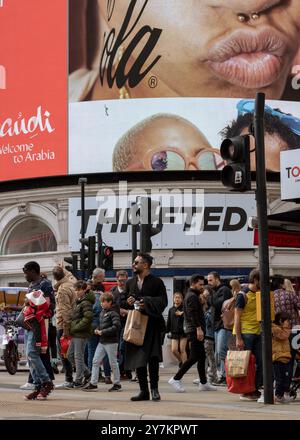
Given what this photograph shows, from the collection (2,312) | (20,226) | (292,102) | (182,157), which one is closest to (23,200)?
(20,226)

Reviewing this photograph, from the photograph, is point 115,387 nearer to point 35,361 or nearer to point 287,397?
point 35,361

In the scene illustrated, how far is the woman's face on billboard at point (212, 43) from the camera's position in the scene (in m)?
44.2

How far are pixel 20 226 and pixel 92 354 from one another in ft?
99.9

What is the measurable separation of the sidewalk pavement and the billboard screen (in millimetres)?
28569

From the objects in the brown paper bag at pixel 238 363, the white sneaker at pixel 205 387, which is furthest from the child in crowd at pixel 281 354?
the white sneaker at pixel 205 387

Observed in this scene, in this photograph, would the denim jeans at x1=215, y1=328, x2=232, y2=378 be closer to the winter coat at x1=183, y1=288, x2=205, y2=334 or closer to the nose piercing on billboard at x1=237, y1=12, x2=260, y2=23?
the winter coat at x1=183, y1=288, x2=205, y2=334

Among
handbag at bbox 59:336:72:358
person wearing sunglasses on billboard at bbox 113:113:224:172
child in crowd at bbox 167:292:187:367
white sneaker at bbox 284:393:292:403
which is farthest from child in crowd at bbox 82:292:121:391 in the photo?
person wearing sunglasses on billboard at bbox 113:113:224:172

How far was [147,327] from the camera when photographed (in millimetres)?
12930

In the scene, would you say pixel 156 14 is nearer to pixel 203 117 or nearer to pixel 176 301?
pixel 203 117

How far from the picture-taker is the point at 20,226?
1847 inches

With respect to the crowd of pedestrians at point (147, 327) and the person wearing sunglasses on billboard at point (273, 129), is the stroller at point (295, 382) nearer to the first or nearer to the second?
the crowd of pedestrians at point (147, 327)

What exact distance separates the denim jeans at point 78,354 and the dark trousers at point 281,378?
3845 millimetres

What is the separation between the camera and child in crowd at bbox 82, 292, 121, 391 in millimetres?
15484

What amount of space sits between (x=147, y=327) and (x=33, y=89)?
34386 mm
